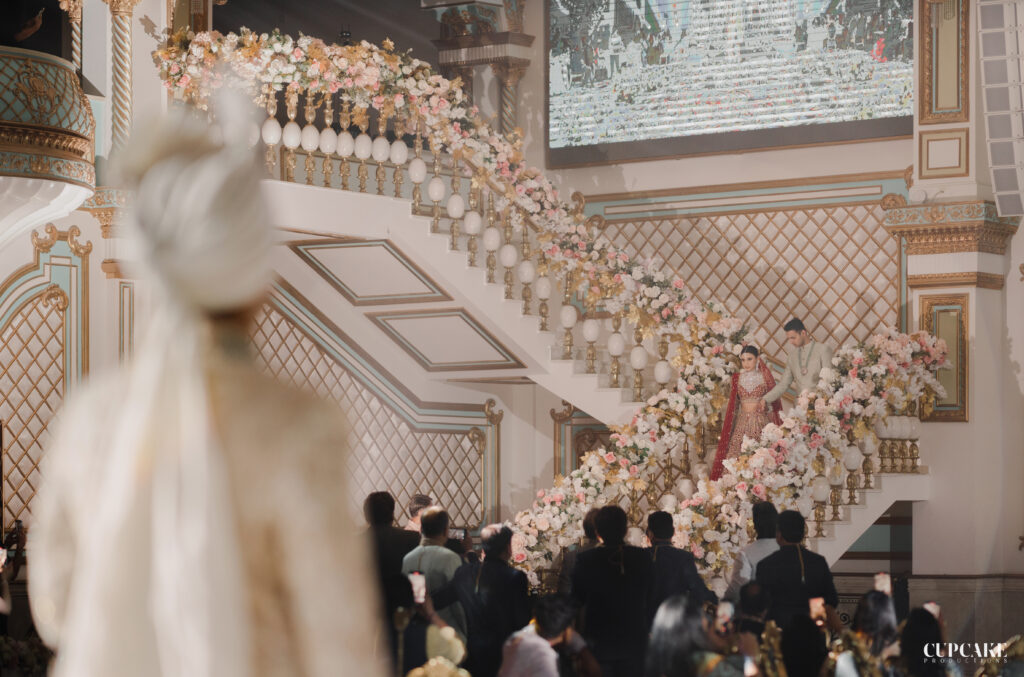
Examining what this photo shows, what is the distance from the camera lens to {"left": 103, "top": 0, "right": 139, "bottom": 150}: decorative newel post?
879 centimetres

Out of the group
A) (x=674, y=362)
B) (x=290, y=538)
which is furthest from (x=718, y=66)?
(x=290, y=538)

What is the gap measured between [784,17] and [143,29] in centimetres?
513

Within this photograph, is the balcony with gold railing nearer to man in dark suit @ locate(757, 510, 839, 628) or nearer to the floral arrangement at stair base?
the floral arrangement at stair base

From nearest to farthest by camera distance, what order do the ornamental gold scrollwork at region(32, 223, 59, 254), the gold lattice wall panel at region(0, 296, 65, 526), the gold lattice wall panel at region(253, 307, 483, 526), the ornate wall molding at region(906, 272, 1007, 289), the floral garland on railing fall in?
the floral garland on railing < the gold lattice wall panel at region(0, 296, 65, 526) < the ornamental gold scrollwork at region(32, 223, 59, 254) < the ornate wall molding at region(906, 272, 1007, 289) < the gold lattice wall panel at region(253, 307, 483, 526)

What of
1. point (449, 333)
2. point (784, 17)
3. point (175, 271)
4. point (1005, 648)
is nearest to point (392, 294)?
point (449, 333)

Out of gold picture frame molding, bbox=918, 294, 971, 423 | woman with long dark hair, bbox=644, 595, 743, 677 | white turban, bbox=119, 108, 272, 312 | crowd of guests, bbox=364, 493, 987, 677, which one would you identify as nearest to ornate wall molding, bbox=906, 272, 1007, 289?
gold picture frame molding, bbox=918, 294, 971, 423

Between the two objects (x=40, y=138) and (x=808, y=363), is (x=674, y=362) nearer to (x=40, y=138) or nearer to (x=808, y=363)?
(x=808, y=363)

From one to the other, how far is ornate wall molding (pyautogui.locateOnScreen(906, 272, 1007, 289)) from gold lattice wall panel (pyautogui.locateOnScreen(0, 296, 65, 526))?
19.4 feet

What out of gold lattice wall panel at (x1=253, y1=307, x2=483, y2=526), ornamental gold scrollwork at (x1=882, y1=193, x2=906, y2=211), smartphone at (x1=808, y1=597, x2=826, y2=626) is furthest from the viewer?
gold lattice wall panel at (x1=253, y1=307, x2=483, y2=526)

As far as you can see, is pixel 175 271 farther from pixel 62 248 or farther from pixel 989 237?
pixel 989 237

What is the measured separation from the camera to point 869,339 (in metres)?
10.6

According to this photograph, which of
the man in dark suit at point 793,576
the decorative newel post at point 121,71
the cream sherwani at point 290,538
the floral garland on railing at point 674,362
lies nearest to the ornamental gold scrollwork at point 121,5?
the decorative newel post at point 121,71

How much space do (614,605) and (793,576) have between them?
952mm

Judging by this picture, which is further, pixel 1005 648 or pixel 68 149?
pixel 68 149
